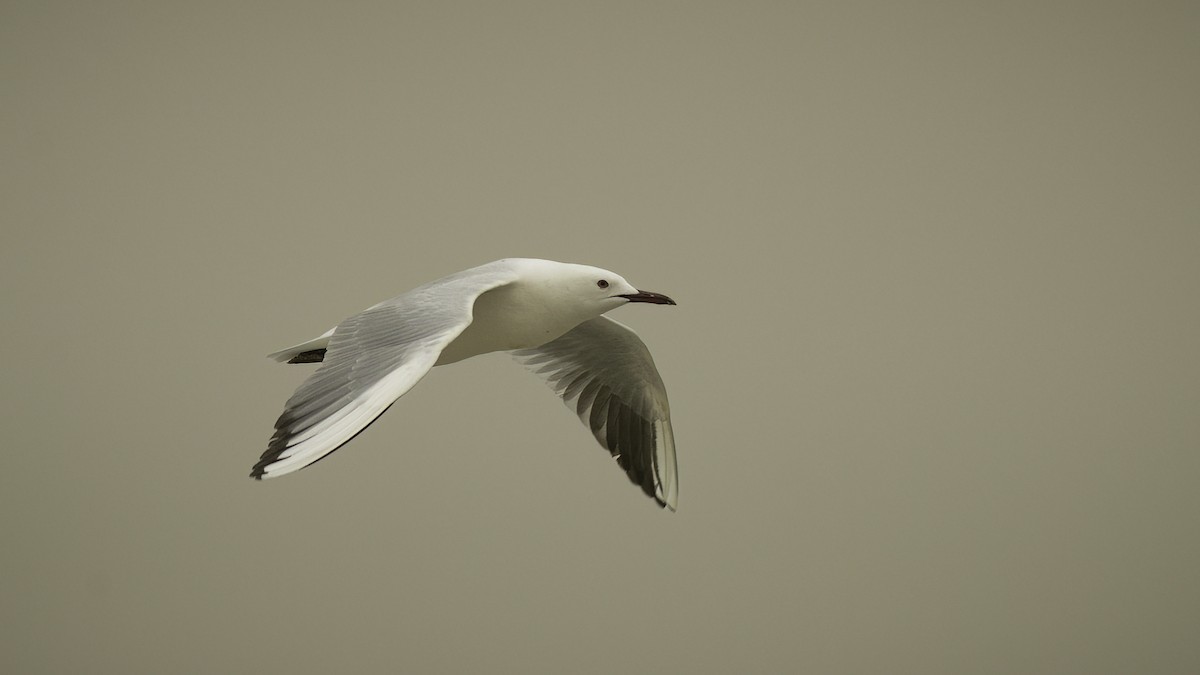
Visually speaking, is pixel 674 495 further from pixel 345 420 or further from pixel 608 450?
pixel 345 420

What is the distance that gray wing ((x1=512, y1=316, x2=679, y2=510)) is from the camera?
360 cm

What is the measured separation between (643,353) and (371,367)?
4.45 feet

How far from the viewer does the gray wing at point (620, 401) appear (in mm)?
3602

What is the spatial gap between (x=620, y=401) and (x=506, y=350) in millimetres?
531

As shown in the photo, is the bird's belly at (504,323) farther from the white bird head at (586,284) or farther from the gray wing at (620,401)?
the gray wing at (620,401)

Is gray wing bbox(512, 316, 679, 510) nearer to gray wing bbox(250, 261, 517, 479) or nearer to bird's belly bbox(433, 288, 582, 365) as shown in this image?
bird's belly bbox(433, 288, 582, 365)

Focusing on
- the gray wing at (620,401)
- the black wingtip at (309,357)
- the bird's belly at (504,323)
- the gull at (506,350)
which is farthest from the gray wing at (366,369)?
the gray wing at (620,401)

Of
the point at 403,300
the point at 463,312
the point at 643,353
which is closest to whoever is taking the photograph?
the point at 463,312

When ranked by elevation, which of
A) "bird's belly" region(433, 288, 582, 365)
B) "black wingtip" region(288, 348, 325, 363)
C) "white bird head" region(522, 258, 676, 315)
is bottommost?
"black wingtip" region(288, 348, 325, 363)

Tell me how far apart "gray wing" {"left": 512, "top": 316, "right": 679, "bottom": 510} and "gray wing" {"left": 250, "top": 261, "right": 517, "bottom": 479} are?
34.7 inches

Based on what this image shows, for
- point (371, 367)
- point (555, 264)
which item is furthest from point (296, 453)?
point (555, 264)

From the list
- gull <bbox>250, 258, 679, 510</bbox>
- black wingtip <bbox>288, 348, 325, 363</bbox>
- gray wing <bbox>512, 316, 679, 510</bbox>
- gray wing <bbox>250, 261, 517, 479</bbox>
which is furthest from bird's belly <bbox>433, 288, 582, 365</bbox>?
gray wing <bbox>512, 316, 679, 510</bbox>

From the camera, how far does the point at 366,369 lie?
2.32 m

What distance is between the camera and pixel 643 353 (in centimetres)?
354
